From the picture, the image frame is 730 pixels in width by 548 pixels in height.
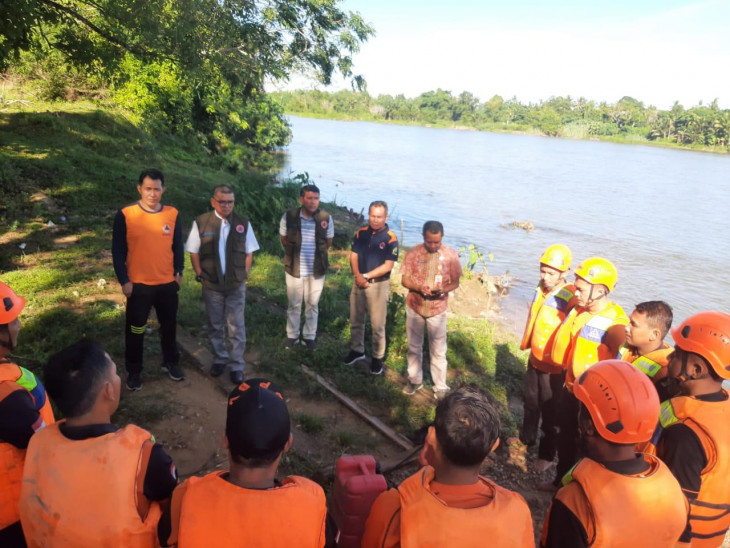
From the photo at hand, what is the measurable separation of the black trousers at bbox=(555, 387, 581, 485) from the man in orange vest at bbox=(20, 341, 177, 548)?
2.95 m

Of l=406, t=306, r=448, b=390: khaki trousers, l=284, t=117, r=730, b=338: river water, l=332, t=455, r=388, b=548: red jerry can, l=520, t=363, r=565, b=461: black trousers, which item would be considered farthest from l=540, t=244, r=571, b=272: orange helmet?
l=284, t=117, r=730, b=338: river water

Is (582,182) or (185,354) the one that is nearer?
(185,354)

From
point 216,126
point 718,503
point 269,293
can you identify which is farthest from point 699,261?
point 216,126

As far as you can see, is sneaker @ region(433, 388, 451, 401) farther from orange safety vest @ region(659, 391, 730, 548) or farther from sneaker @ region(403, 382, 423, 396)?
orange safety vest @ region(659, 391, 730, 548)

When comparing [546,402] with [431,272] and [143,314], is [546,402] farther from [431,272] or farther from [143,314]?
[143,314]

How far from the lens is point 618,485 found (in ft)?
5.80

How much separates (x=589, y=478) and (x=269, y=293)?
19.9ft

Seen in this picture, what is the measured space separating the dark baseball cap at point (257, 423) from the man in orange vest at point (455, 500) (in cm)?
47

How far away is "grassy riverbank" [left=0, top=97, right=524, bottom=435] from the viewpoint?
5.16 meters

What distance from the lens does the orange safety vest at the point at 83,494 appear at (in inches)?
64.8

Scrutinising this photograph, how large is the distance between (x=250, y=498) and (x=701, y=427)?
1.97m

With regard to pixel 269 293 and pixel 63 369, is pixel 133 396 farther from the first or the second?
pixel 269 293

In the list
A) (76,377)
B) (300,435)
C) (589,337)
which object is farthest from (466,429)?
(300,435)

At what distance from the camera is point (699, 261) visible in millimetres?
15344
